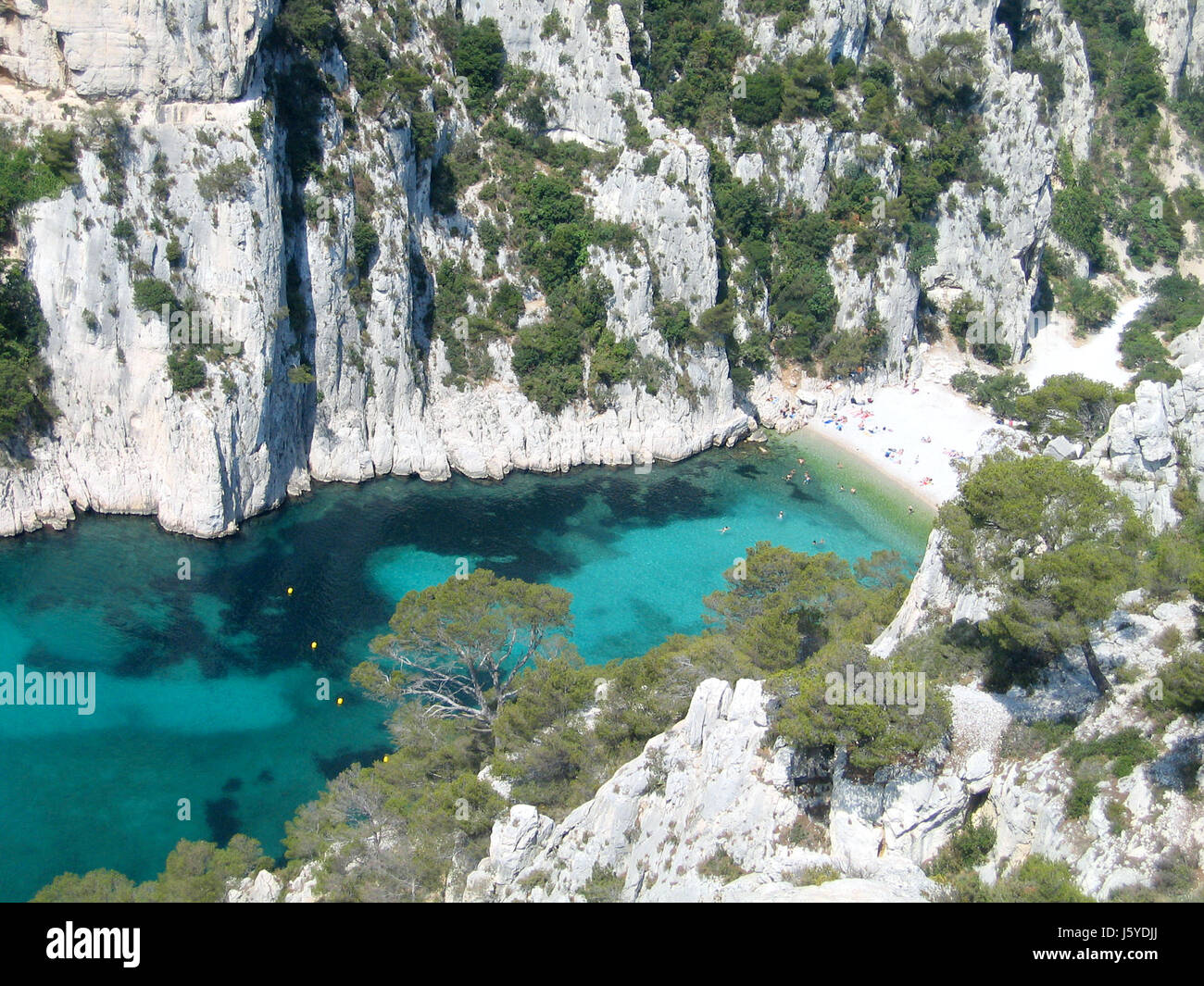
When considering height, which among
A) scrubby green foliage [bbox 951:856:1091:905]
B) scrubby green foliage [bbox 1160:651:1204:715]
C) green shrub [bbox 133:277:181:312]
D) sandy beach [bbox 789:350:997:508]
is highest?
green shrub [bbox 133:277:181:312]

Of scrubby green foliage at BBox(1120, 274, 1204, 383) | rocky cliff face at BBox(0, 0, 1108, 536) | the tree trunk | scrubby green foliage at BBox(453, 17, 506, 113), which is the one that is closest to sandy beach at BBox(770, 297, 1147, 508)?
scrubby green foliage at BBox(1120, 274, 1204, 383)

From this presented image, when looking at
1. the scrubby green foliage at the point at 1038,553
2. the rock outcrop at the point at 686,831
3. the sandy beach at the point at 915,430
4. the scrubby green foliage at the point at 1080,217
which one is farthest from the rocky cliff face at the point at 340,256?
the scrubby green foliage at the point at 1038,553

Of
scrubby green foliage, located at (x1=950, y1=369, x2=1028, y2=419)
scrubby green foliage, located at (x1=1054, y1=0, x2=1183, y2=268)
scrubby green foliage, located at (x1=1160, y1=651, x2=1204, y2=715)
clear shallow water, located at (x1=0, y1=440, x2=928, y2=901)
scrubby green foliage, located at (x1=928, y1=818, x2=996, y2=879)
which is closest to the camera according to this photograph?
scrubby green foliage, located at (x1=1160, y1=651, x2=1204, y2=715)

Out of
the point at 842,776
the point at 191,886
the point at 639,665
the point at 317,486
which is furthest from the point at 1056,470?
the point at 317,486

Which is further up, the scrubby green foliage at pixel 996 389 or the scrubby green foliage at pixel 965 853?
the scrubby green foliage at pixel 965 853

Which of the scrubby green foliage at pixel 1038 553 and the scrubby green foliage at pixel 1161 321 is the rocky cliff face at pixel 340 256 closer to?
the scrubby green foliage at pixel 1161 321

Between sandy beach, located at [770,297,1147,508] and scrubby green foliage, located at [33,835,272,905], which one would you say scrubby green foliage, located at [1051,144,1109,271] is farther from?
scrubby green foliage, located at [33,835,272,905]

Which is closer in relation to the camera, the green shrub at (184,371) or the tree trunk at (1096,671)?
the tree trunk at (1096,671)

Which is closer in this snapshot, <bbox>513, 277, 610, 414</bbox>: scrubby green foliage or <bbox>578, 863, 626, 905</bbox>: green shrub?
<bbox>578, 863, 626, 905</bbox>: green shrub
